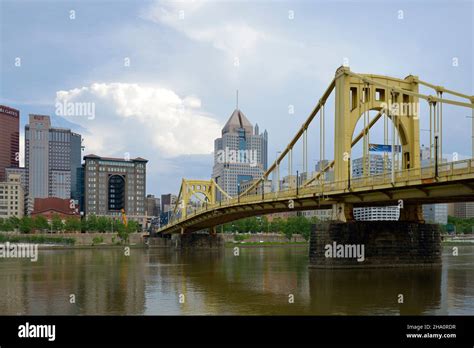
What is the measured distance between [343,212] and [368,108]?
9470 millimetres

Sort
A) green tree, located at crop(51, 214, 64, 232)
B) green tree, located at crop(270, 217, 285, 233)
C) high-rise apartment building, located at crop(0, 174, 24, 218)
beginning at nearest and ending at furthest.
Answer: green tree, located at crop(51, 214, 64, 232) → green tree, located at crop(270, 217, 285, 233) → high-rise apartment building, located at crop(0, 174, 24, 218)

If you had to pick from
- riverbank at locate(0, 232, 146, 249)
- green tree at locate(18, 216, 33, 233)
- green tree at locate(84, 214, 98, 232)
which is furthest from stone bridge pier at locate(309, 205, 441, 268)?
green tree at locate(84, 214, 98, 232)

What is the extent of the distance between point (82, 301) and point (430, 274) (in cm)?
2617

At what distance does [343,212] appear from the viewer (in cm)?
4797

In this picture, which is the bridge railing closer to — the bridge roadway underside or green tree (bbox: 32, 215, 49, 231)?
the bridge roadway underside

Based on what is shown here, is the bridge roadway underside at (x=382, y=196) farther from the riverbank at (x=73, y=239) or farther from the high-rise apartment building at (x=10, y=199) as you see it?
the high-rise apartment building at (x=10, y=199)

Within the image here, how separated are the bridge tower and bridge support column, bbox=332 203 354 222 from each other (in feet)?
7.53

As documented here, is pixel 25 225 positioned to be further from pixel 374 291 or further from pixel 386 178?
pixel 374 291

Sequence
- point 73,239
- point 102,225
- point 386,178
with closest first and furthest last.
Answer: point 386,178, point 73,239, point 102,225

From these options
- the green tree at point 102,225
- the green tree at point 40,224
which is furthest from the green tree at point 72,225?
the green tree at point 102,225

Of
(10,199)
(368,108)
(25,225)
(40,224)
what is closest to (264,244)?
(40,224)

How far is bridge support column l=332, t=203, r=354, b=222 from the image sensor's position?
1886 inches
